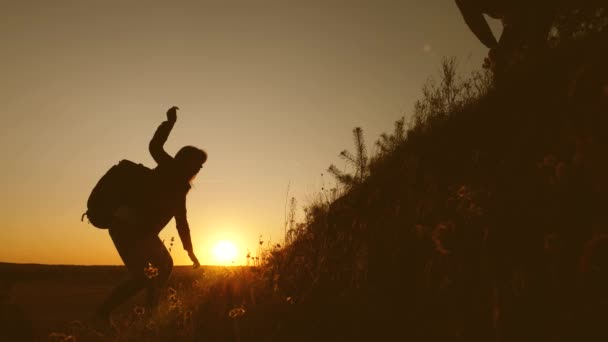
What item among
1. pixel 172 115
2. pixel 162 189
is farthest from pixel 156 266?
pixel 172 115

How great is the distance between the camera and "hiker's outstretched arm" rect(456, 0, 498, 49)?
16.6 ft

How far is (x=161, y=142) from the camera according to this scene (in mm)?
4109

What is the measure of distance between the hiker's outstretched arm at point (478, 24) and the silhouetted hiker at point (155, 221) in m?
3.40

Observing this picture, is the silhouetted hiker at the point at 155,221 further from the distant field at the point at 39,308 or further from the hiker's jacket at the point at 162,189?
the distant field at the point at 39,308

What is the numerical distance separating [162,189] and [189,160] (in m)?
0.37

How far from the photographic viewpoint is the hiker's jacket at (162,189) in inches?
161

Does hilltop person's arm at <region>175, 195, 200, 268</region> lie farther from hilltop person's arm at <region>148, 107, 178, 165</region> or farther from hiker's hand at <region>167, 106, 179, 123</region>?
hiker's hand at <region>167, 106, 179, 123</region>

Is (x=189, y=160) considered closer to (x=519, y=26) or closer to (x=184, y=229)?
(x=184, y=229)

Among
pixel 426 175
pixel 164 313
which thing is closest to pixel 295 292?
pixel 164 313

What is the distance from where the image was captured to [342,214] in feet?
15.8

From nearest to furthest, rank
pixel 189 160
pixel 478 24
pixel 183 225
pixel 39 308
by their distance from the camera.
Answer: pixel 189 160 → pixel 183 225 → pixel 478 24 → pixel 39 308

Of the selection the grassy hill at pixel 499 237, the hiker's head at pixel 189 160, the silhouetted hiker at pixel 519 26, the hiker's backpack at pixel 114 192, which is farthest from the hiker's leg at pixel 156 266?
the silhouetted hiker at pixel 519 26

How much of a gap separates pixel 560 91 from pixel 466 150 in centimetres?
90

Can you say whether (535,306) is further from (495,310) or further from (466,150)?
(466,150)
